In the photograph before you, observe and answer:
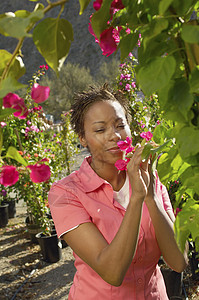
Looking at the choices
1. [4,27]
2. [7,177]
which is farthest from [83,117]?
[4,27]

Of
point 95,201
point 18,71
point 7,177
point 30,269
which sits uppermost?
point 18,71

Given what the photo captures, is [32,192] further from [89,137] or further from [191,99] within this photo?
[191,99]

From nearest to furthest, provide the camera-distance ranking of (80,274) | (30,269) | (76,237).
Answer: (76,237) < (80,274) < (30,269)

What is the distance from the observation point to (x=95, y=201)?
4.77ft

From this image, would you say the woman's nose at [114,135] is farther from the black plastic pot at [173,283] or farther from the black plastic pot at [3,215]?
the black plastic pot at [3,215]

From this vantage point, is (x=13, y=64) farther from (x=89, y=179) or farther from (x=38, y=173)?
(x=89, y=179)

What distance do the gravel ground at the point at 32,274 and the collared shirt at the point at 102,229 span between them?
2.19 meters

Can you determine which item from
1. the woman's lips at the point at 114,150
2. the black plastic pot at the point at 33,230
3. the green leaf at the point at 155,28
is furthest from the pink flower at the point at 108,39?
the black plastic pot at the point at 33,230

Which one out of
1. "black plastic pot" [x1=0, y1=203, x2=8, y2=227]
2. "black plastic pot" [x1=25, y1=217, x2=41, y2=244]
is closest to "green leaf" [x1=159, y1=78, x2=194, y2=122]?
"black plastic pot" [x1=25, y1=217, x2=41, y2=244]

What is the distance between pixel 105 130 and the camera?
4.76 feet

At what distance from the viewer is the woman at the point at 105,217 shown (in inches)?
51.9

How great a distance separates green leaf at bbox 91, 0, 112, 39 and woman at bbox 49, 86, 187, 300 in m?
0.76

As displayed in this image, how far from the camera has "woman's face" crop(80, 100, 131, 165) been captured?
142cm

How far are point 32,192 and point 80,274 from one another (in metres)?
3.52
